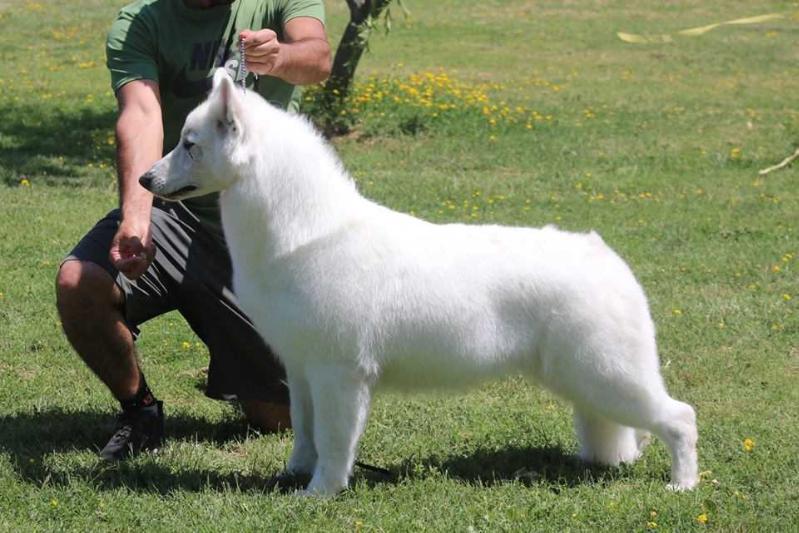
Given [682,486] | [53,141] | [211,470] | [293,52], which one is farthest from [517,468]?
[53,141]

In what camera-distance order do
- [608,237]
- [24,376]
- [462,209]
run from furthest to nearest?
[462,209]
[608,237]
[24,376]

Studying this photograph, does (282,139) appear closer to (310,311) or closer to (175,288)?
(310,311)

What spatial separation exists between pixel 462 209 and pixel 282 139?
6428 millimetres

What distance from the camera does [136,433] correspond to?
18.5 ft

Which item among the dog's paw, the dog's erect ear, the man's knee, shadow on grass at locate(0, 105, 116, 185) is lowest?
Answer: shadow on grass at locate(0, 105, 116, 185)

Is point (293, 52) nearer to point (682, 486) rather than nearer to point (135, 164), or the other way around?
point (135, 164)

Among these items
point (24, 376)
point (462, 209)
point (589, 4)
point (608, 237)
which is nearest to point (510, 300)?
point (24, 376)

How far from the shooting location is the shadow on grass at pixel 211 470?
17.0 feet

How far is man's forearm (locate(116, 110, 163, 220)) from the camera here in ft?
17.2

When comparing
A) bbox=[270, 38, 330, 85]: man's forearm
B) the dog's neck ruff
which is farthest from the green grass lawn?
bbox=[270, 38, 330, 85]: man's forearm

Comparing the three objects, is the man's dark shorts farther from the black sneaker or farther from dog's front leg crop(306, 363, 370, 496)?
dog's front leg crop(306, 363, 370, 496)

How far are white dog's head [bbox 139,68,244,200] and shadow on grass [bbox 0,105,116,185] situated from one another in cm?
754

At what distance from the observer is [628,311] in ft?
16.0

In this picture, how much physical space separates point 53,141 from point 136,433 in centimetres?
882
